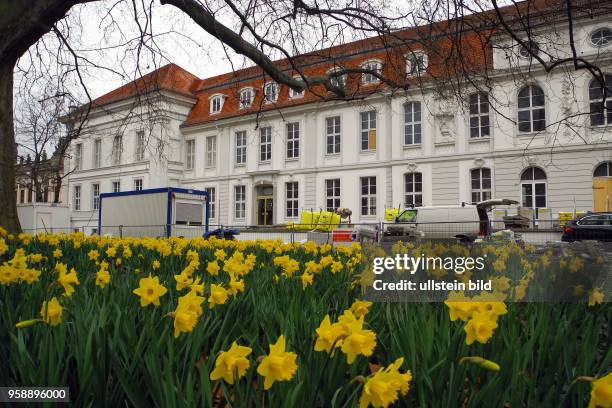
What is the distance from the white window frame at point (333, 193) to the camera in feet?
90.1

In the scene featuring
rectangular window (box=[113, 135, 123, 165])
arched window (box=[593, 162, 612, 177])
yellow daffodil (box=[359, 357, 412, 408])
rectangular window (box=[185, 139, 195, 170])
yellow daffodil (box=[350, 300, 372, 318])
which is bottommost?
yellow daffodil (box=[359, 357, 412, 408])

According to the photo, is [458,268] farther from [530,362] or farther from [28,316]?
[28,316]

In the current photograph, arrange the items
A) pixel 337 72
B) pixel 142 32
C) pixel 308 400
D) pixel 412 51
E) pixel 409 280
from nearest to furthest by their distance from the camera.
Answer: pixel 308 400 < pixel 409 280 < pixel 412 51 < pixel 142 32 < pixel 337 72

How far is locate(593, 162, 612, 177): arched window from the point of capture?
20.0 m

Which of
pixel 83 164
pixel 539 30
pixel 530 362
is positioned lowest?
pixel 530 362

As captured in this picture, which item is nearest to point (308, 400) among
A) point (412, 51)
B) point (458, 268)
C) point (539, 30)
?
point (458, 268)

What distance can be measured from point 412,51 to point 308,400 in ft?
19.4

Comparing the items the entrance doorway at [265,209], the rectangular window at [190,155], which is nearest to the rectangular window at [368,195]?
the entrance doorway at [265,209]

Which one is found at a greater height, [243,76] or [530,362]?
[243,76]

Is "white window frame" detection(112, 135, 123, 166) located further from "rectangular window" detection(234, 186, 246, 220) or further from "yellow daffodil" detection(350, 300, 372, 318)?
"rectangular window" detection(234, 186, 246, 220)

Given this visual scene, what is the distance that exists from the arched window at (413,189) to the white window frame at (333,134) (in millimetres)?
5135

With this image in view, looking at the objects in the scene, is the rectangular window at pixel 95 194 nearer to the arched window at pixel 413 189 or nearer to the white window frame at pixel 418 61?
the arched window at pixel 413 189

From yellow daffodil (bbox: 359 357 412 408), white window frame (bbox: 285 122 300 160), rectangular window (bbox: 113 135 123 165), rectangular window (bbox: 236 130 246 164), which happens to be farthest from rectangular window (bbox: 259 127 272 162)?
yellow daffodil (bbox: 359 357 412 408)

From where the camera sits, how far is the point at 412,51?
6227 mm
